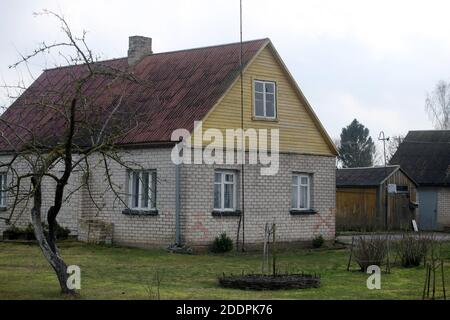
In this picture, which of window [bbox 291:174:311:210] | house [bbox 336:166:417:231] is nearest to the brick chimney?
window [bbox 291:174:311:210]

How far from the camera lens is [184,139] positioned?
884 inches

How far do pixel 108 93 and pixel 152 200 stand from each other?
15.6ft

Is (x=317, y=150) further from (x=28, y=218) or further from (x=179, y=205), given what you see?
(x=28, y=218)

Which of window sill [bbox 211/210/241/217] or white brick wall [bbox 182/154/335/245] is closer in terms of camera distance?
white brick wall [bbox 182/154/335/245]

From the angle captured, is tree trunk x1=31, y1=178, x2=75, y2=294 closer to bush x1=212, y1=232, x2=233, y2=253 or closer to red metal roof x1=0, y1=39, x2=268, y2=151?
red metal roof x1=0, y1=39, x2=268, y2=151

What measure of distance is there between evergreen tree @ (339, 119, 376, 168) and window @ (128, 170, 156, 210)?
160 feet

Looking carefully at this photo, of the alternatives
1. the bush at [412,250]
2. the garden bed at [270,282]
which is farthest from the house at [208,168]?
the garden bed at [270,282]

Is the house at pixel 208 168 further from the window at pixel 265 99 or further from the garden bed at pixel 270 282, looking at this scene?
the garden bed at pixel 270 282

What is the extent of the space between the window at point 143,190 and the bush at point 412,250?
797 cm

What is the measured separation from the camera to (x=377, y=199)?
3866 centimetres

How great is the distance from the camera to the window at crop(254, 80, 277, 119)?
2484cm

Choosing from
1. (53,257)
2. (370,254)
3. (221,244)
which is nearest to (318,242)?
(221,244)

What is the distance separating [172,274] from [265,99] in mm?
9794
